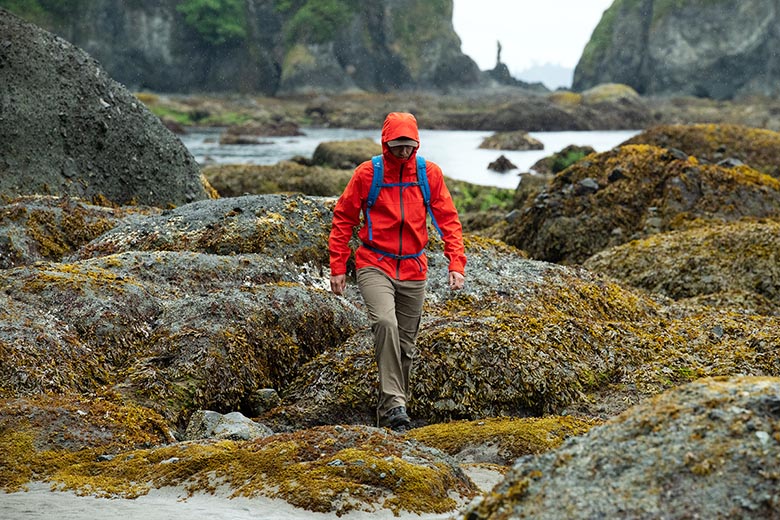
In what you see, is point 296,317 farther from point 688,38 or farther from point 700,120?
point 688,38

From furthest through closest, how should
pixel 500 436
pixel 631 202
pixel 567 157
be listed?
1. pixel 567 157
2. pixel 631 202
3. pixel 500 436

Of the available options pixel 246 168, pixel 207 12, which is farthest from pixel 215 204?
pixel 207 12

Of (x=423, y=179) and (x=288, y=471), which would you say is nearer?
(x=288, y=471)

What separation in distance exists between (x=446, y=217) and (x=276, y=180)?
65.3 ft

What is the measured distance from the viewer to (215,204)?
405 inches

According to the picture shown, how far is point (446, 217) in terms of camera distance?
276 inches

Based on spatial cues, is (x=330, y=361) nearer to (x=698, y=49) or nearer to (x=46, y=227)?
(x=46, y=227)

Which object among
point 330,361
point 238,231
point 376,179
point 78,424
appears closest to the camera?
point 78,424

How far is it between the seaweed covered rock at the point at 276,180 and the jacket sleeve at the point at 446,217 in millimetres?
18390

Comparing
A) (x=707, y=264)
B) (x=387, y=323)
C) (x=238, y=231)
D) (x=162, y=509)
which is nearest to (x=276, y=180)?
(x=707, y=264)

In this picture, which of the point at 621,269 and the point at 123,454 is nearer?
the point at 123,454

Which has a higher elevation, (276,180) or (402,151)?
(402,151)

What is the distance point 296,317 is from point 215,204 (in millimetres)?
2848

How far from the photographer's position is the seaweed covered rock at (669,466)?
309 centimetres
